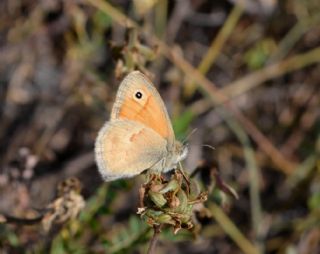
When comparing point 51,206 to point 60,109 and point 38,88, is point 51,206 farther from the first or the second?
point 38,88

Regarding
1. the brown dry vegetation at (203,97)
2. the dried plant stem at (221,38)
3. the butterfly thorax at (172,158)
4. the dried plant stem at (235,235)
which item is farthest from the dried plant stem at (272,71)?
the butterfly thorax at (172,158)

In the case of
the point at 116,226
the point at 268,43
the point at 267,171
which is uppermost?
the point at 268,43

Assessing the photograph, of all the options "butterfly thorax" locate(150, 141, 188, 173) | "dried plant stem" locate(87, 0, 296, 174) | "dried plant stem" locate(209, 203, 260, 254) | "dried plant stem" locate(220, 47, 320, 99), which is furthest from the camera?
"dried plant stem" locate(220, 47, 320, 99)

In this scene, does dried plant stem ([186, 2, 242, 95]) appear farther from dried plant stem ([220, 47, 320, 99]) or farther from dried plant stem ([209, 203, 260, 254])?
dried plant stem ([209, 203, 260, 254])

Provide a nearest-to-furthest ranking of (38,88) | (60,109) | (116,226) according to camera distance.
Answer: (116,226)
(60,109)
(38,88)

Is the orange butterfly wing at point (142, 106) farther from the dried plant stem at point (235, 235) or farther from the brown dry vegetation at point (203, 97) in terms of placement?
the dried plant stem at point (235, 235)

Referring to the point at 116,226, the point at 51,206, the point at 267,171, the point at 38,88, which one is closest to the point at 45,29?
the point at 38,88

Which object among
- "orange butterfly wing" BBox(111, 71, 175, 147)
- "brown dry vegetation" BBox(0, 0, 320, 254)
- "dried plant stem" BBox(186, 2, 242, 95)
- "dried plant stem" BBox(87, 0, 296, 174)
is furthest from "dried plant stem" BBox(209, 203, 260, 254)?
"orange butterfly wing" BBox(111, 71, 175, 147)
